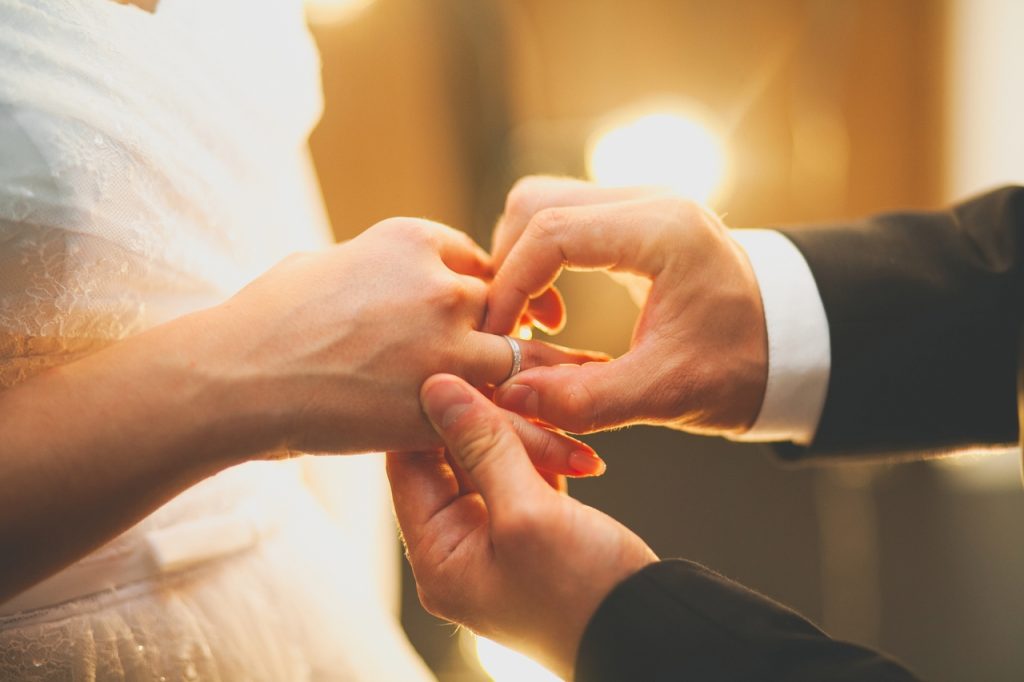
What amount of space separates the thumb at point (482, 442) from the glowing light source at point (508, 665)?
90 cm

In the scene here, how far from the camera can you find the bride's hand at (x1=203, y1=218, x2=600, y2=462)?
663 millimetres

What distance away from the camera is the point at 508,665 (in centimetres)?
160

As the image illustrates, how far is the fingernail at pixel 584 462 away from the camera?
0.76 m

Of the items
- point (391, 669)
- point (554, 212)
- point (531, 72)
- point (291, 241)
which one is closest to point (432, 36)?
point (531, 72)

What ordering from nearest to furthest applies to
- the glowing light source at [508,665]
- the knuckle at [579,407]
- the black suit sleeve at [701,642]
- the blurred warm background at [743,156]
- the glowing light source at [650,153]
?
the black suit sleeve at [701,642]
the knuckle at [579,407]
the glowing light source at [508,665]
the blurred warm background at [743,156]
the glowing light source at [650,153]

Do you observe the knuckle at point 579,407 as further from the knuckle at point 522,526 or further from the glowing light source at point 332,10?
the glowing light source at point 332,10

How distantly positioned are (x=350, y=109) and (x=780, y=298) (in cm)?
179

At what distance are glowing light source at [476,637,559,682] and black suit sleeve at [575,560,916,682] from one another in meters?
0.91

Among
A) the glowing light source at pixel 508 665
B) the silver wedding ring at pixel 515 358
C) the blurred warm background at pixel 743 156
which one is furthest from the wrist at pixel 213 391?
the blurred warm background at pixel 743 156

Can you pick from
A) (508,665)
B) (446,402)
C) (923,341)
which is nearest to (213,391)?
(446,402)

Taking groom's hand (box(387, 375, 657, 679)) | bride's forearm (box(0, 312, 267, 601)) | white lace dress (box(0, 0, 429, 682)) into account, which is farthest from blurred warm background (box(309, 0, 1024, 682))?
bride's forearm (box(0, 312, 267, 601))

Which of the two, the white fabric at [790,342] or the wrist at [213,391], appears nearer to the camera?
the wrist at [213,391]

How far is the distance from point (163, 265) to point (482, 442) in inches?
12.5

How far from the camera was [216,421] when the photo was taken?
63cm
